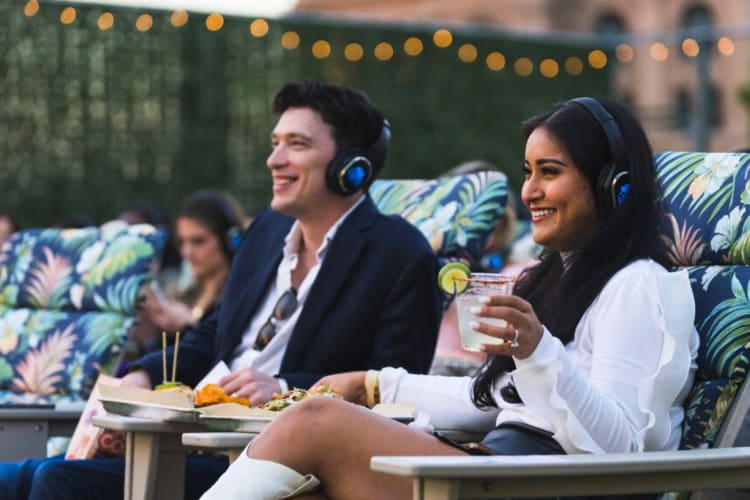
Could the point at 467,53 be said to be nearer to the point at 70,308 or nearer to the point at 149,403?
the point at 70,308

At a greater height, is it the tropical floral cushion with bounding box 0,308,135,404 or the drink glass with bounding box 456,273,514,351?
the drink glass with bounding box 456,273,514,351

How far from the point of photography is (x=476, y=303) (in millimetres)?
3059

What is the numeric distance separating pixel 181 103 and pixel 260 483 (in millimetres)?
10261

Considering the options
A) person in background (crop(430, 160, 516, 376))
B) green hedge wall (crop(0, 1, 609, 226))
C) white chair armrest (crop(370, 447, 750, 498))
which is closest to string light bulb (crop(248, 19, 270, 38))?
green hedge wall (crop(0, 1, 609, 226))

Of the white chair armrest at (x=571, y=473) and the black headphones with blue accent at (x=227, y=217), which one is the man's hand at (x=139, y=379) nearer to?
the white chair armrest at (x=571, y=473)

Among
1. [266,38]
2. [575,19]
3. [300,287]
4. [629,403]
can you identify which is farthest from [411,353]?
[575,19]

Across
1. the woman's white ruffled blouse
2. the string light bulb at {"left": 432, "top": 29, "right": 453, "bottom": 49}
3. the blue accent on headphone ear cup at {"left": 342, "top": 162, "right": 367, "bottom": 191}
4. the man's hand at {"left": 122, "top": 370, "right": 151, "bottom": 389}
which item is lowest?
the man's hand at {"left": 122, "top": 370, "right": 151, "bottom": 389}

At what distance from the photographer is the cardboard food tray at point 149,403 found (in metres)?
3.76

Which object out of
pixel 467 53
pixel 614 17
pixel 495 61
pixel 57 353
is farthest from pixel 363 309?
pixel 614 17

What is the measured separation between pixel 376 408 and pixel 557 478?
0.88 meters

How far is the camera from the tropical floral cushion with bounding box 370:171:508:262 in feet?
17.1

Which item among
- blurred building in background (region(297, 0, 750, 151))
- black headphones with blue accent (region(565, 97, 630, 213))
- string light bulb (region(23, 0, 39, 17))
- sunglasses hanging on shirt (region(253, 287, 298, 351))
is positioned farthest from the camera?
blurred building in background (region(297, 0, 750, 151))

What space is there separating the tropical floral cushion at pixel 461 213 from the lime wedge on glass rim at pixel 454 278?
1.94 metres

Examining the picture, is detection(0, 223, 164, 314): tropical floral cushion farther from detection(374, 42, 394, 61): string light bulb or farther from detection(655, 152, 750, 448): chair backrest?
detection(374, 42, 394, 61): string light bulb
